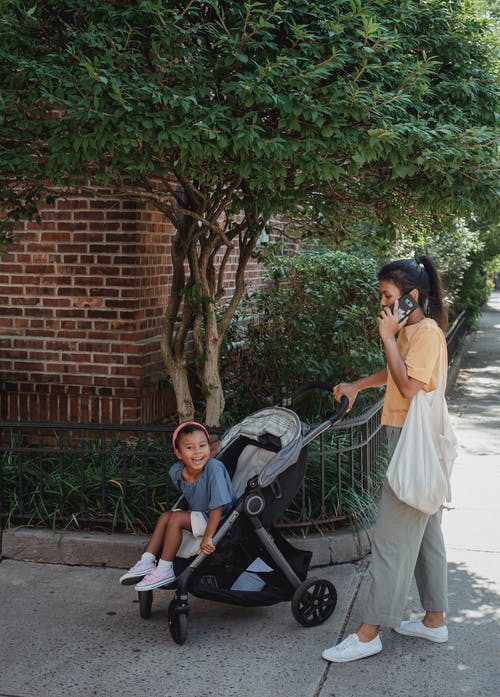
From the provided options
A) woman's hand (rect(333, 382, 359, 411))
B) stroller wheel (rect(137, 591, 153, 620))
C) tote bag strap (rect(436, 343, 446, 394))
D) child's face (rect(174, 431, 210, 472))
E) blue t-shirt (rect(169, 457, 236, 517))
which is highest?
tote bag strap (rect(436, 343, 446, 394))

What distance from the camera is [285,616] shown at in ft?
15.1

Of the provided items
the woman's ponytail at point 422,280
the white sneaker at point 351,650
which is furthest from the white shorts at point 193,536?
the woman's ponytail at point 422,280

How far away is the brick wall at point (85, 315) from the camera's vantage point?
22.0 feet

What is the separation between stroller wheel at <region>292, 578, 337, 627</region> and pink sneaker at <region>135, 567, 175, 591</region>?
0.64 meters

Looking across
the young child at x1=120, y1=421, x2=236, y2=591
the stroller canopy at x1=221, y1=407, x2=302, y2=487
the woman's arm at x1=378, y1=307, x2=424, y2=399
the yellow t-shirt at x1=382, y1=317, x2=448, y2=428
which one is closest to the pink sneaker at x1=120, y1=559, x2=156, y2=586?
the young child at x1=120, y1=421, x2=236, y2=591

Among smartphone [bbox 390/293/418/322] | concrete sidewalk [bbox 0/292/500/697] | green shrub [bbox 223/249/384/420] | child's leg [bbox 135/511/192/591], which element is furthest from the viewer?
green shrub [bbox 223/249/384/420]

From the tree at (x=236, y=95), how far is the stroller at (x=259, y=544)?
1299 mm

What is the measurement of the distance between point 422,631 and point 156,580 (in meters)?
1.38

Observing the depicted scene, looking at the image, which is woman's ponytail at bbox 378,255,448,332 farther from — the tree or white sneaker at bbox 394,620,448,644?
white sneaker at bbox 394,620,448,644

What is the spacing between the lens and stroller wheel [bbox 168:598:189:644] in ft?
13.7

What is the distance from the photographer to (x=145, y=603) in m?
4.47

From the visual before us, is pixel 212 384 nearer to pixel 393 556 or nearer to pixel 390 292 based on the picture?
pixel 390 292

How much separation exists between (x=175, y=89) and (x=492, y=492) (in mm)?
4618

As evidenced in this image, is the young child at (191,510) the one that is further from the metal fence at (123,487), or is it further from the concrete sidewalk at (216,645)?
the metal fence at (123,487)
